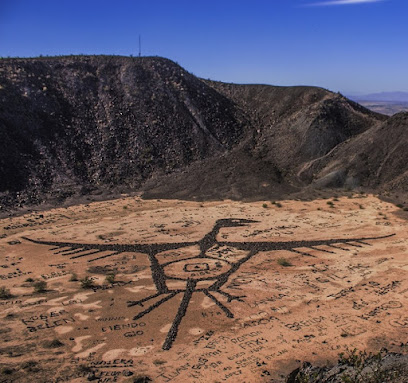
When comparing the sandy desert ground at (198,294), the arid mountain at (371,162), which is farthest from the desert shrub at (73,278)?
the arid mountain at (371,162)

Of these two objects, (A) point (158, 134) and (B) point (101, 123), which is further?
(A) point (158, 134)

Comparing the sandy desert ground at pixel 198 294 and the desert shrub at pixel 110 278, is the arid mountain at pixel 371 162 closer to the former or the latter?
the sandy desert ground at pixel 198 294

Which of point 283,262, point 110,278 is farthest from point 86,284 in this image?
point 283,262

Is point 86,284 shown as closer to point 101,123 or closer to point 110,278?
point 110,278

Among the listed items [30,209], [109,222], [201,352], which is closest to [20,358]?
[201,352]

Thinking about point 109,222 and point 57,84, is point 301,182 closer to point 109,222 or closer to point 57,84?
point 109,222

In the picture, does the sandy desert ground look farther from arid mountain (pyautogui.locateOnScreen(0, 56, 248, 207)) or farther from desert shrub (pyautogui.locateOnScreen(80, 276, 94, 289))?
arid mountain (pyautogui.locateOnScreen(0, 56, 248, 207))

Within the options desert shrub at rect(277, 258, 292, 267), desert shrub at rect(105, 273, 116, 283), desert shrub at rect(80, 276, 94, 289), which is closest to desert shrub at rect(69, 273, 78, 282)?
desert shrub at rect(80, 276, 94, 289)
